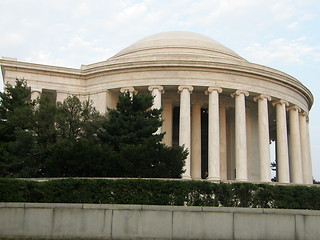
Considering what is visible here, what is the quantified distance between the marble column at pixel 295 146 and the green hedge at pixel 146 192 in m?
30.3

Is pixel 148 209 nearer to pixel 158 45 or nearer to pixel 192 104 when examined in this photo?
pixel 192 104

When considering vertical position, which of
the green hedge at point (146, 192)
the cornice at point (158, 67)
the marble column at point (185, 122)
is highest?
the cornice at point (158, 67)

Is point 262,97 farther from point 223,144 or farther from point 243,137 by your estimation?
point 223,144

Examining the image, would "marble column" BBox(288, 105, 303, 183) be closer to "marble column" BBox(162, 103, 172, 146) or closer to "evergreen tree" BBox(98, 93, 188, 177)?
"marble column" BBox(162, 103, 172, 146)

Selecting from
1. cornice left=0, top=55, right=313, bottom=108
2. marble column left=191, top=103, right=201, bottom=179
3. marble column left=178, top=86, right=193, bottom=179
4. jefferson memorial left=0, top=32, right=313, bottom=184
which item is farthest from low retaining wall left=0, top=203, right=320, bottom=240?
marble column left=191, top=103, right=201, bottom=179

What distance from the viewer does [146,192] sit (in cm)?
2248

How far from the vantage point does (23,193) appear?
22188 mm

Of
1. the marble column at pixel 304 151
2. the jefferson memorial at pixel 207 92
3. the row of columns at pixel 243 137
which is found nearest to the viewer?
the row of columns at pixel 243 137

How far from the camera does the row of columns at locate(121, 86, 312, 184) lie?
45719mm

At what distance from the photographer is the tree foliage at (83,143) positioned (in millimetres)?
31250

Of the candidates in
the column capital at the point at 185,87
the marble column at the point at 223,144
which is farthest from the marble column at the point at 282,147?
the column capital at the point at 185,87

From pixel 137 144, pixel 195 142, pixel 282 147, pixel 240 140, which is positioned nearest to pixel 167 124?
pixel 195 142

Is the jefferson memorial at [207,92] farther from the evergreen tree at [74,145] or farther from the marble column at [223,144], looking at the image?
the evergreen tree at [74,145]

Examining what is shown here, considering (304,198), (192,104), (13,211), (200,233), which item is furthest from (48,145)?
(192,104)
